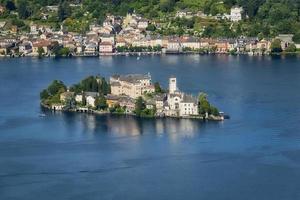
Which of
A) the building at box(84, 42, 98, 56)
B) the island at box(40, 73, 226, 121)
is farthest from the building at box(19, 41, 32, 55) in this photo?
the island at box(40, 73, 226, 121)

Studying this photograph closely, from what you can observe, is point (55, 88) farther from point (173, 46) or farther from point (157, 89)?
point (173, 46)

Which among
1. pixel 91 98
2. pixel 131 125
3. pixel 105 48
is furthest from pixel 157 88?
pixel 105 48

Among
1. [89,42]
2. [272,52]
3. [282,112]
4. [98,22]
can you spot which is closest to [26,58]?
[89,42]

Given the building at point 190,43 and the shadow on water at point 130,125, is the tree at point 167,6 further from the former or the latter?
the shadow on water at point 130,125

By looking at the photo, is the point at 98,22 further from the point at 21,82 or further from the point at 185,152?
the point at 185,152

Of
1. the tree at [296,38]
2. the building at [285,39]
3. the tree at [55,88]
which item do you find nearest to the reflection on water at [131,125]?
the tree at [55,88]
